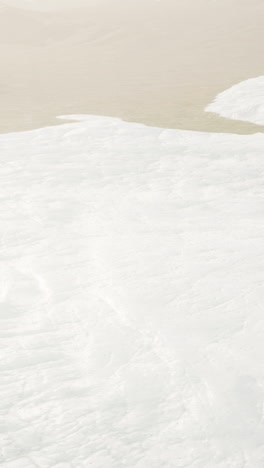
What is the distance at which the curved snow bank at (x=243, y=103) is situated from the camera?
26.8ft

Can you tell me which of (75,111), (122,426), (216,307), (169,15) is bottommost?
(169,15)

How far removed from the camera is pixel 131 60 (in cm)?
1695

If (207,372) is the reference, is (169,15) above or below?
below

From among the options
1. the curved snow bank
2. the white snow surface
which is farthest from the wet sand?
the white snow surface

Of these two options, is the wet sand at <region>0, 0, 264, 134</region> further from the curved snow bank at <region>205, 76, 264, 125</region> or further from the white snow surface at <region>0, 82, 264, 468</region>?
the white snow surface at <region>0, 82, 264, 468</region>

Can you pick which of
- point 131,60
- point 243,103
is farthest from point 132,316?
point 131,60

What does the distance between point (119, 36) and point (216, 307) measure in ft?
68.5

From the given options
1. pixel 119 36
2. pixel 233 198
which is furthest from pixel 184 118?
pixel 119 36

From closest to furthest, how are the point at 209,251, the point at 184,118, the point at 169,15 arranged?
1. the point at 209,251
2. the point at 184,118
3. the point at 169,15

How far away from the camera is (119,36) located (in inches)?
→ 891

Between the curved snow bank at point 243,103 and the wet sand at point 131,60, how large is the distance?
0.24 meters

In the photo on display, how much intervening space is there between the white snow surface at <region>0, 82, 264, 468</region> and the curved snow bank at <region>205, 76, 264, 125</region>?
2473 mm

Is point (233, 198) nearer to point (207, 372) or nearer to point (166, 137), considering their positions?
point (166, 137)

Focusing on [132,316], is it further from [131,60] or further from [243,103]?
[131,60]
